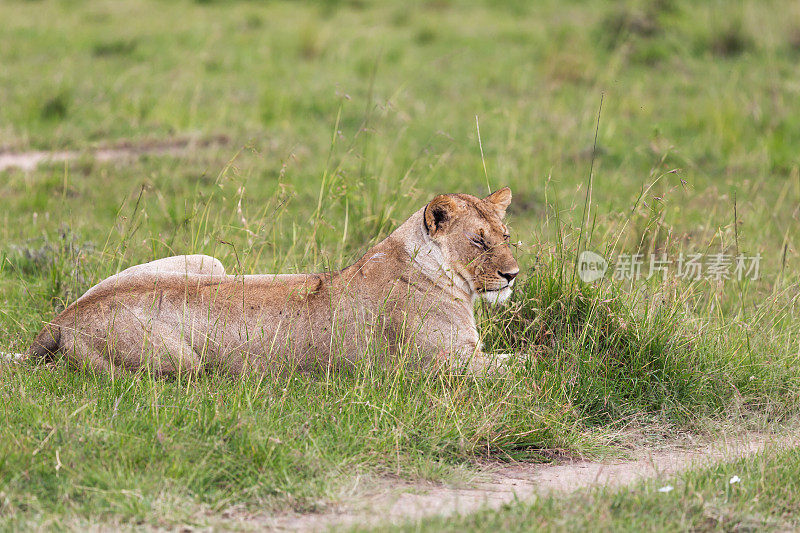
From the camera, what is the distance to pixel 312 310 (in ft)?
16.6

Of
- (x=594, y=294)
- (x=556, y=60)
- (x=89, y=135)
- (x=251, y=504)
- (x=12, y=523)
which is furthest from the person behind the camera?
(x=556, y=60)

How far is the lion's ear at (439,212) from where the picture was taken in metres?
5.00

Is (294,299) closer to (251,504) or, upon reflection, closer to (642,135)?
(251,504)

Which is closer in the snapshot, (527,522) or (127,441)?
(527,522)

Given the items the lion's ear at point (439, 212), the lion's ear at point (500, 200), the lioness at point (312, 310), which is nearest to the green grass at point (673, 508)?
the lioness at point (312, 310)

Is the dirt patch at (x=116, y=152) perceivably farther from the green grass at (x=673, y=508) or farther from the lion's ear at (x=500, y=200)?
the green grass at (x=673, y=508)

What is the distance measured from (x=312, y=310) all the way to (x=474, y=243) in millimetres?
882

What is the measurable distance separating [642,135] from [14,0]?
1147cm

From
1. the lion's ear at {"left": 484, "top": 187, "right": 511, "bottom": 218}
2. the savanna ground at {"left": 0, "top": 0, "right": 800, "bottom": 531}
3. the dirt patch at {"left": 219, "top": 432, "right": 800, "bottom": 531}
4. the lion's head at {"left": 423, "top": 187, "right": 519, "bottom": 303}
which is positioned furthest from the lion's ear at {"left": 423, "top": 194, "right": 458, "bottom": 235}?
the dirt patch at {"left": 219, "top": 432, "right": 800, "bottom": 531}

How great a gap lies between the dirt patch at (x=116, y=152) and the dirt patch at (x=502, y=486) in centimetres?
591

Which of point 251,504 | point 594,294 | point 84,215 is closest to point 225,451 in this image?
point 251,504

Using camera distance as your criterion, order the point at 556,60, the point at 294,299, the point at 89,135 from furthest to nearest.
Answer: the point at 556,60, the point at 89,135, the point at 294,299

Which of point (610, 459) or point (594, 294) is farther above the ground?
point (594, 294)

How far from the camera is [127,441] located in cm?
421
